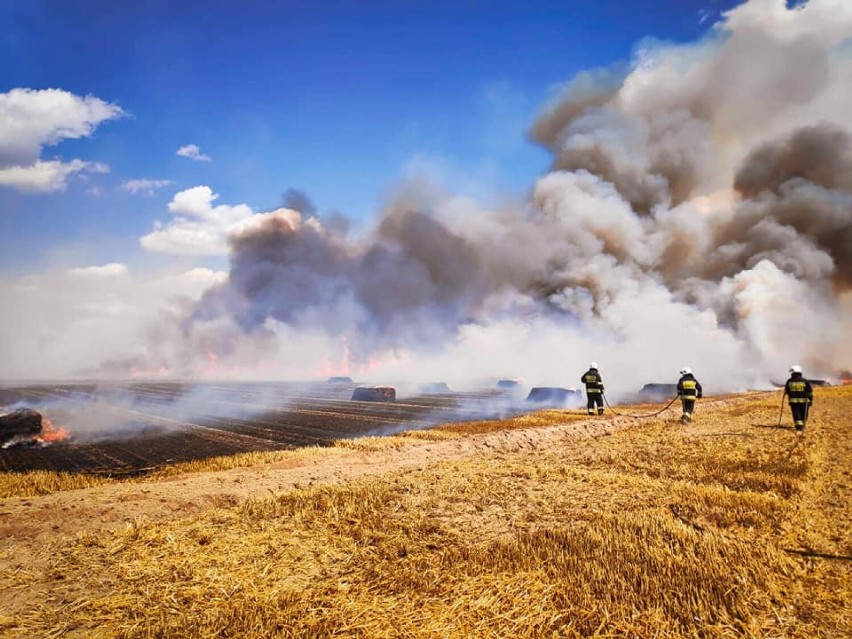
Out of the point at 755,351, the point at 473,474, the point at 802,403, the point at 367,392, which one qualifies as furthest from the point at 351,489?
the point at 755,351

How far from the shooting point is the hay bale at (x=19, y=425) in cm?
2292

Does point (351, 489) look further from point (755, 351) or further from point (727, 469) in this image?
point (755, 351)

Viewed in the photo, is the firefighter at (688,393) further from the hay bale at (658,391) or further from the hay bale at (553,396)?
the hay bale at (658,391)

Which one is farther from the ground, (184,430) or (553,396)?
(553,396)

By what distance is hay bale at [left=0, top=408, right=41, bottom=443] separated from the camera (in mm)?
22922

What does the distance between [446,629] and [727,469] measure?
32.8 ft

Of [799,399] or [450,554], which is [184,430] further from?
[799,399]

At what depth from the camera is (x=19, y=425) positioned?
23328 mm

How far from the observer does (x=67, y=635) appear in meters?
5.05

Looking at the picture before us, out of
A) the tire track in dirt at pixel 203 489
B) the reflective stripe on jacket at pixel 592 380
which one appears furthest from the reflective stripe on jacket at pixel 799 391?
the reflective stripe on jacket at pixel 592 380

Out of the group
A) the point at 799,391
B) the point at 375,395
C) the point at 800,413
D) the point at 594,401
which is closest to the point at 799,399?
the point at 799,391

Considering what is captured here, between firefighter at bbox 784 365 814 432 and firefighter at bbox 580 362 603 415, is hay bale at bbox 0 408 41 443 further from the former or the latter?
firefighter at bbox 784 365 814 432

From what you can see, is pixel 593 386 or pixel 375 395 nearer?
pixel 593 386

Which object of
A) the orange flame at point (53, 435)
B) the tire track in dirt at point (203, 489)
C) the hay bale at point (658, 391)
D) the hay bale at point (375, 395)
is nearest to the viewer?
the tire track in dirt at point (203, 489)
